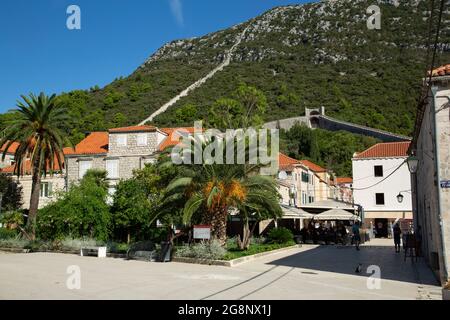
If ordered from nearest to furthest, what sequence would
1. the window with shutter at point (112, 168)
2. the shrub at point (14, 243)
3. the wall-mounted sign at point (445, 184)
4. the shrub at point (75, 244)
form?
the wall-mounted sign at point (445, 184), the shrub at point (75, 244), the shrub at point (14, 243), the window with shutter at point (112, 168)

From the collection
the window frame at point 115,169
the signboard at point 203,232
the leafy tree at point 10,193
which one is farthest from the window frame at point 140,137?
the signboard at point 203,232

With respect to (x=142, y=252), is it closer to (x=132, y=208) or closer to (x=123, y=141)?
(x=132, y=208)

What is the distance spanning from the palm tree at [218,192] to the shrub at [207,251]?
4.17 ft

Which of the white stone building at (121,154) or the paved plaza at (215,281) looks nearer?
the paved plaza at (215,281)

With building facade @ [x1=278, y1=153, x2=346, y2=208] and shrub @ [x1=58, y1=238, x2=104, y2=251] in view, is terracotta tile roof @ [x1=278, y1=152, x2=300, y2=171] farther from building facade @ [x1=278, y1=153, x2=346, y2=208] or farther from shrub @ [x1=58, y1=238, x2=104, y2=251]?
shrub @ [x1=58, y1=238, x2=104, y2=251]

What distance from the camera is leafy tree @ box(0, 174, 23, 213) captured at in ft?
147

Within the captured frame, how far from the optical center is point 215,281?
561 inches

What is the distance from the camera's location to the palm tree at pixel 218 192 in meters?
20.8

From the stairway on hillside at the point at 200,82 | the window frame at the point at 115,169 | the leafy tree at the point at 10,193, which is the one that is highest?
the stairway on hillside at the point at 200,82

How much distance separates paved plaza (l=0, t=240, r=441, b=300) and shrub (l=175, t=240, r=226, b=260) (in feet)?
3.21

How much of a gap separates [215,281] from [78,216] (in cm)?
1437

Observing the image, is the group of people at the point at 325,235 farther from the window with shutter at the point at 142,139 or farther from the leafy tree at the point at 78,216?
the window with shutter at the point at 142,139
